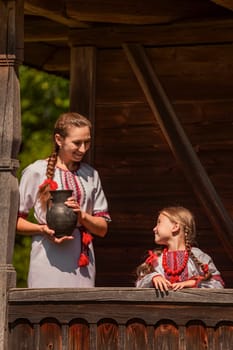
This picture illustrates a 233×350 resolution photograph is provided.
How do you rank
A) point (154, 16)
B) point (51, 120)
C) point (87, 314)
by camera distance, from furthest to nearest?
point (51, 120) < point (154, 16) < point (87, 314)

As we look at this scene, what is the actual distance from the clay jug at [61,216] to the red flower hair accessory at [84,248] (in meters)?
0.25

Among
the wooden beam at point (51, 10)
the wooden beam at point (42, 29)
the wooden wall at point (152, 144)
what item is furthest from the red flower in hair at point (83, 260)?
the wooden beam at point (42, 29)

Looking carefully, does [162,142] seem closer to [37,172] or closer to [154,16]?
[154,16]

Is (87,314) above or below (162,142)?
below

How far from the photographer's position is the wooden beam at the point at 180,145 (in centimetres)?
1095

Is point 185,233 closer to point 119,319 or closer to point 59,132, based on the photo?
point 119,319

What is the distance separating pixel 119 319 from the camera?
8750 millimetres

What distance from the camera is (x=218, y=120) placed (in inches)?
447

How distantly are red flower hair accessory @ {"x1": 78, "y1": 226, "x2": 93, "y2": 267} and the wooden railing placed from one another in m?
0.43

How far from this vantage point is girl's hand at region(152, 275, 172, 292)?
28.2ft

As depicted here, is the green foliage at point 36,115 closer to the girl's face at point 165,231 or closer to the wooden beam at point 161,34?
the wooden beam at point 161,34

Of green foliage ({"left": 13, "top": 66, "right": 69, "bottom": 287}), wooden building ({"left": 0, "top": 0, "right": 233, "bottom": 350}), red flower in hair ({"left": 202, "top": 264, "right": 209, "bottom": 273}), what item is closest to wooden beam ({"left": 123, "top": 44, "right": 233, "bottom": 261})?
wooden building ({"left": 0, "top": 0, "right": 233, "bottom": 350})

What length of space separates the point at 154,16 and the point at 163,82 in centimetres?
60

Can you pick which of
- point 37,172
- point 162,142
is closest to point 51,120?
point 162,142
